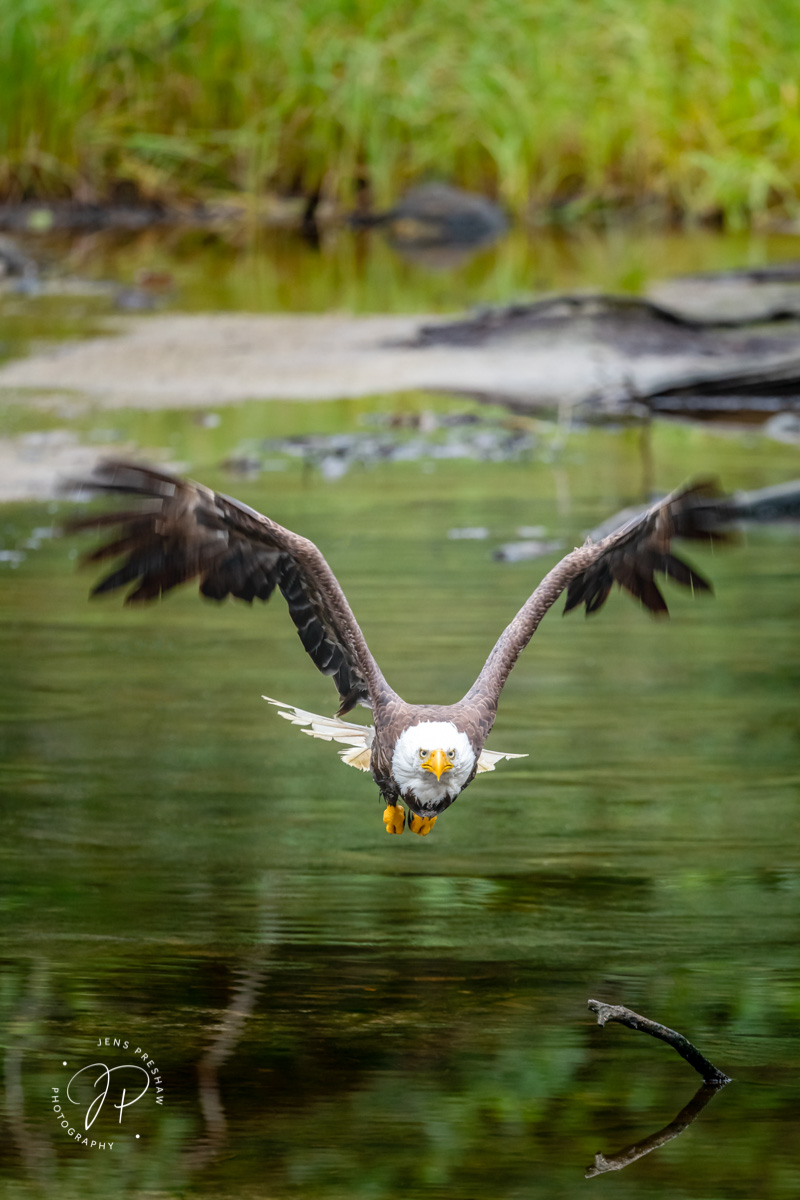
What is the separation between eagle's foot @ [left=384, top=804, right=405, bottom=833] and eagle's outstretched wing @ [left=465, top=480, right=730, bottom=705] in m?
0.32

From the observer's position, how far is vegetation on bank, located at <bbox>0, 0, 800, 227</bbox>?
15.8 metres

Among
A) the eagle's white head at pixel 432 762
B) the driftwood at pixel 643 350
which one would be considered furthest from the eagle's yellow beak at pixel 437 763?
the driftwood at pixel 643 350

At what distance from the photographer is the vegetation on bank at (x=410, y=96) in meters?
15.8

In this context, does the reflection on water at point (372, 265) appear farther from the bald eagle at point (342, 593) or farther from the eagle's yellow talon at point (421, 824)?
the eagle's yellow talon at point (421, 824)

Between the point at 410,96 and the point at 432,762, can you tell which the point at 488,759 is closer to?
the point at 432,762

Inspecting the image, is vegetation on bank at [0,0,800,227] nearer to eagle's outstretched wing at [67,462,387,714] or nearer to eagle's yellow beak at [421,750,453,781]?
eagle's outstretched wing at [67,462,387,714]

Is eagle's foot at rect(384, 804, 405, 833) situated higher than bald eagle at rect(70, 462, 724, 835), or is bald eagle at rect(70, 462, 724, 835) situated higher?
bald eagle at rect(70, 462, 724, 835)

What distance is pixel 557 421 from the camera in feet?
28.6

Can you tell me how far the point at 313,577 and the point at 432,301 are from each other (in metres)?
8.27

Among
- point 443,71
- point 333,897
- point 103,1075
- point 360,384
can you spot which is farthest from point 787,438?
point 443,71

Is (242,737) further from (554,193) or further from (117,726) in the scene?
(554,193)
